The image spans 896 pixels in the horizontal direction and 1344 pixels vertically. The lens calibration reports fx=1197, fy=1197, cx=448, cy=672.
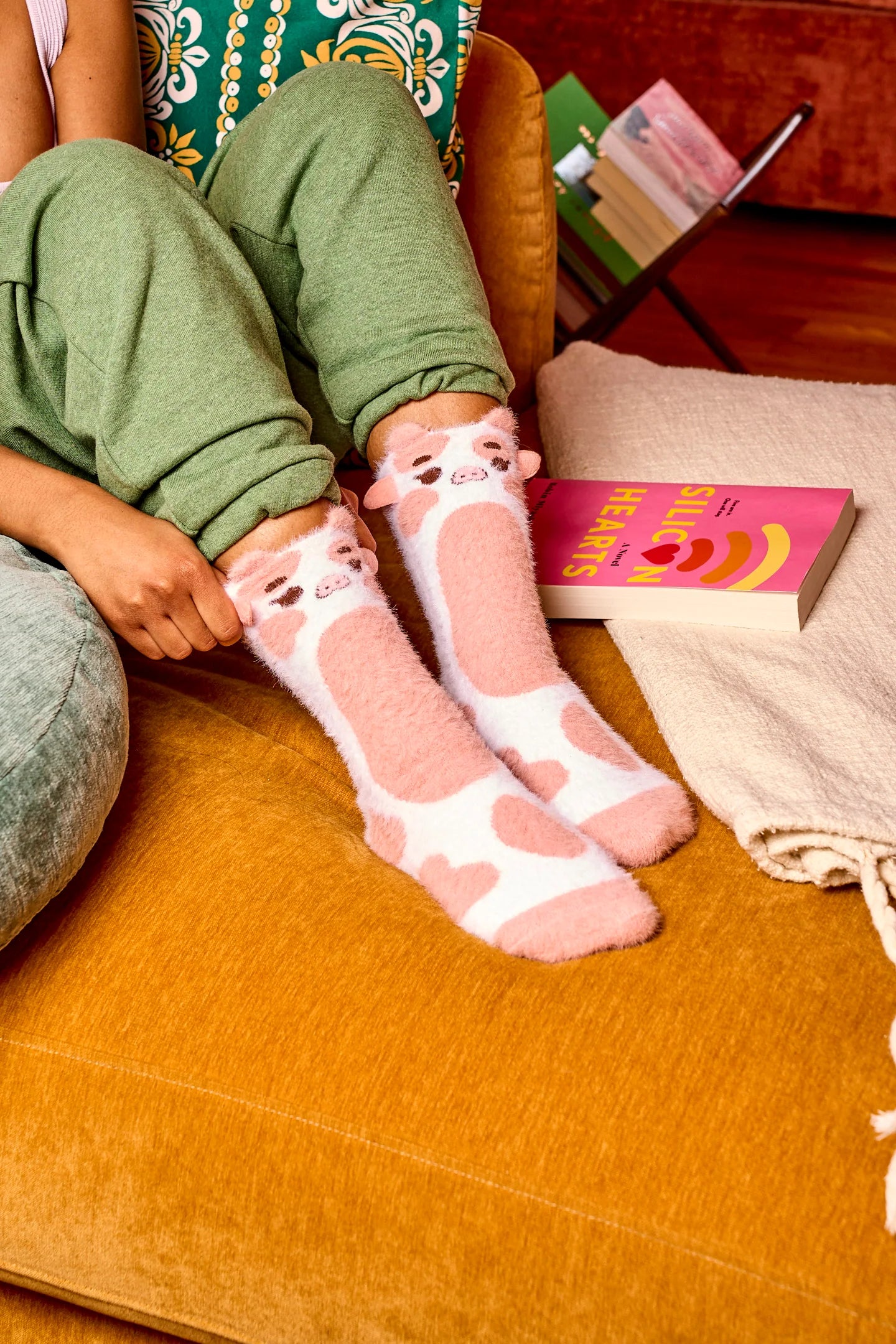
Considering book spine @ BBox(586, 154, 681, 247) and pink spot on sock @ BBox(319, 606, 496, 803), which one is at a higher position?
pink spot on sock @ BBox(319, 606, 496, 803)

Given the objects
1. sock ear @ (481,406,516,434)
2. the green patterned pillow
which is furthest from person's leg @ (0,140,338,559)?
the green patterned pillow

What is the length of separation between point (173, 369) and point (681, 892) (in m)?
0.40

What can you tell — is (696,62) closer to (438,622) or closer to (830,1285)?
(438,622)

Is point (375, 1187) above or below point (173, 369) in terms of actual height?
below

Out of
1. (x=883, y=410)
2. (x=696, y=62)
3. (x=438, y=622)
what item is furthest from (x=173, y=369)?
(x=696, y=62)

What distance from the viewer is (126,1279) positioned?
588 millimetres

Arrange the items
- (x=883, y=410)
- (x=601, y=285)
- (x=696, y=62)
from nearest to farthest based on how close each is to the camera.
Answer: (x=883, y=410) < (x=601, y=285) < (x=696, y=62)

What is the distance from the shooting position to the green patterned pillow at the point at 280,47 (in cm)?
102

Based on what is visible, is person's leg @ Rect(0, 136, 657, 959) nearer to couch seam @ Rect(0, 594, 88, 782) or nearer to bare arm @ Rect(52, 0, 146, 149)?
couch seam @ Rect(0, 594, 88, 782)

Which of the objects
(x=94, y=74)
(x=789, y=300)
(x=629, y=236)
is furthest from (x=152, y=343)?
(x=789, y=300)

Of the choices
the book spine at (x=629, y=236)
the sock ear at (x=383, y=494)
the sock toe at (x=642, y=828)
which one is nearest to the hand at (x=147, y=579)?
the sock ear at (x=383, y=494)

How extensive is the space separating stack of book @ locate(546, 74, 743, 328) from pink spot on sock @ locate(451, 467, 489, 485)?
1258mm

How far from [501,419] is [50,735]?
1.11ft

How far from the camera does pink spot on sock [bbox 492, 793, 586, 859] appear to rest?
2.01 ft
